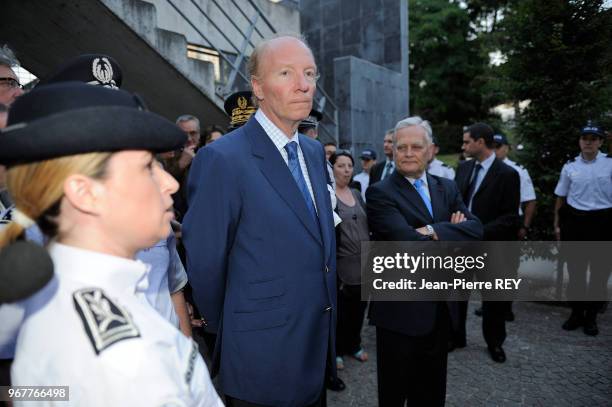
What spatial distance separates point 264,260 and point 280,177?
388 millimetres

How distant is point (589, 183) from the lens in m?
4.93

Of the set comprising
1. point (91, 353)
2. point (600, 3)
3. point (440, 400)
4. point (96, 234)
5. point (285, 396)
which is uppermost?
point (600, 3)

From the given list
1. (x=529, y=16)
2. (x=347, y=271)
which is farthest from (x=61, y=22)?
(x=529, y=16)

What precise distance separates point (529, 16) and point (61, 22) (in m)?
5.76

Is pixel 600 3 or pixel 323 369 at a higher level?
pixel 600 3

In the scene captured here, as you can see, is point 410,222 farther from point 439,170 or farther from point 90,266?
point 439,170

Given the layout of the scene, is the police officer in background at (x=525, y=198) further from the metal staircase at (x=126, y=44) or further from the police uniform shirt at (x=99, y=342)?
the police uniform shirt at (x=99, y=342)

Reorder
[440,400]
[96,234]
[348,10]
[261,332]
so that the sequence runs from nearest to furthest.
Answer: [96,234] < [261,332] < [440,400] < [348,10]

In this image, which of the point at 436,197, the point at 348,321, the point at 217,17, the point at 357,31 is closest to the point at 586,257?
the point at 348,321

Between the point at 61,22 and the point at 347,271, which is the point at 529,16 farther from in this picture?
the point at 61,22

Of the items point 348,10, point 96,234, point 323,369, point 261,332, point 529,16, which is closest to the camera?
point 96,234

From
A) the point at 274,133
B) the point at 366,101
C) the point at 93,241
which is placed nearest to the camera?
the point at 93,241

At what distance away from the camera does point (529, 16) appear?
556 centimetres

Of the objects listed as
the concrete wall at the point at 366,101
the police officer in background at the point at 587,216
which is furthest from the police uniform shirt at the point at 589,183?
the concrete wall at the point at 366,101
